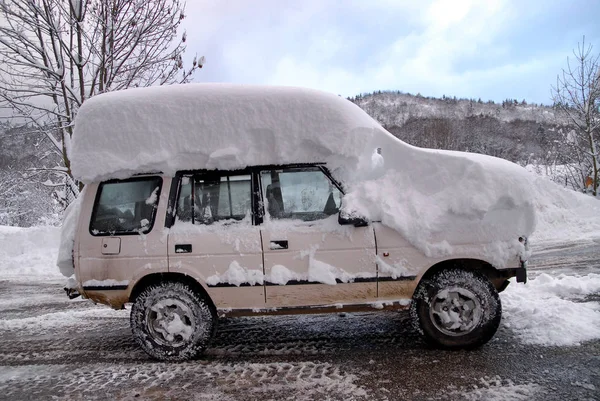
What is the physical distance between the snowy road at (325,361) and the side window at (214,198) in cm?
139

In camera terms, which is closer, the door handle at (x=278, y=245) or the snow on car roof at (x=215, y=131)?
the door handle at (x=278, y=245)

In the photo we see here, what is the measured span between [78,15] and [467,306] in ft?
36.7

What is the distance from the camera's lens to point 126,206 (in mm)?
4016

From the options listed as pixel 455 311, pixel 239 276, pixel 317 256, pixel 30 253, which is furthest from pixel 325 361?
pixel 30 253

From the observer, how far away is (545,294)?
545 centimetres

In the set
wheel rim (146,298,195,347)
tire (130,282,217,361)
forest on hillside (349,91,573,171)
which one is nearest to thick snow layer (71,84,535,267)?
tire (130,282,217,361)

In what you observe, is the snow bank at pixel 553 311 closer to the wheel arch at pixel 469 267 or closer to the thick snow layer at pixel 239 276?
the wheel arch at pixel 469 267

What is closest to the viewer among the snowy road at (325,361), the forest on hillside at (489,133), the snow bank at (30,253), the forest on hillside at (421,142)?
the snowy road at (325,361)

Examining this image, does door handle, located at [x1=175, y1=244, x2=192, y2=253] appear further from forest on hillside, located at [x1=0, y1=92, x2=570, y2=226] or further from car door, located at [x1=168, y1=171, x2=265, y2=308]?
forest on hillside, located at [x1=0, y1=92, x2=570, y2=226]

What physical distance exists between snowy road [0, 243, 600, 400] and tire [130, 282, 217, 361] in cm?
14

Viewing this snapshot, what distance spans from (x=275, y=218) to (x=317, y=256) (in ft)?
1.75

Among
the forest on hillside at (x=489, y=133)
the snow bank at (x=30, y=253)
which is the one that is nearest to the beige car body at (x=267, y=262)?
the snow bank at (x=30, y=253)

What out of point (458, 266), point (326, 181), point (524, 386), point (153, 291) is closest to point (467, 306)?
point (458, 266)

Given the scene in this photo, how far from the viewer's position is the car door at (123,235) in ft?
12.8
